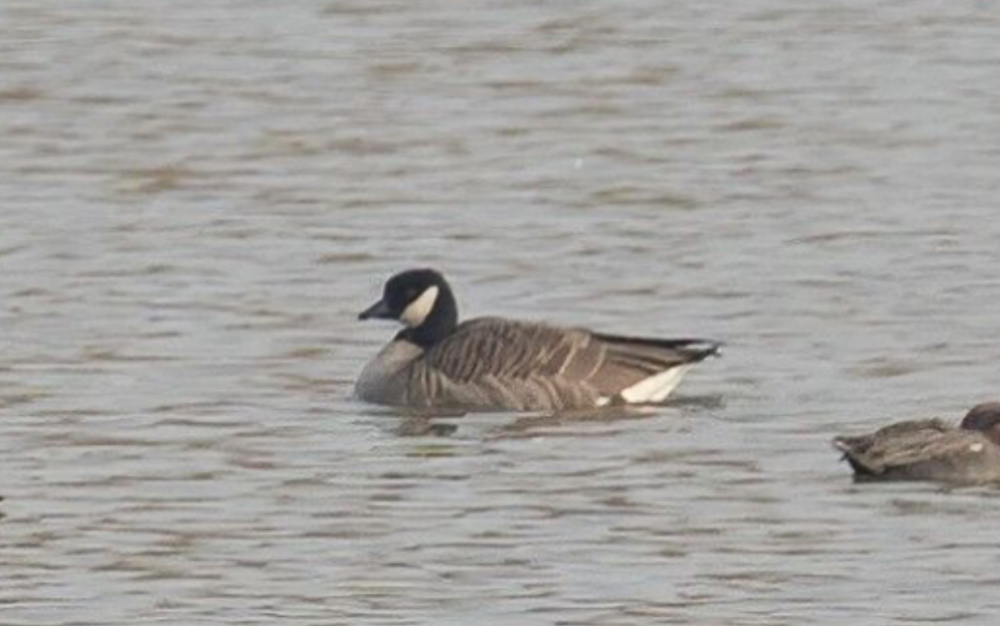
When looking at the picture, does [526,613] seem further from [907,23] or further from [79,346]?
[907,23]

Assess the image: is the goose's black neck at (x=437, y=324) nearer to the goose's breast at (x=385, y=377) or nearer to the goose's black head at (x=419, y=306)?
the goose's black head at (x=419, y=306)

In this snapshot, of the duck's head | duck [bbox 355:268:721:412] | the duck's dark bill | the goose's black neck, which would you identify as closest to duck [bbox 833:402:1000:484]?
the duck's head

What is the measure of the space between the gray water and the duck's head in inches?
21.0

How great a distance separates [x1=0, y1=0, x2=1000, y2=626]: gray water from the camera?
12.8 metres

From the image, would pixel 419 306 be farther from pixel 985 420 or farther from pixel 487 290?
pixel 985 420

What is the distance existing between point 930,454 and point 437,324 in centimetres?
379

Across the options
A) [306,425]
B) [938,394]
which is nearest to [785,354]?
[938,394]

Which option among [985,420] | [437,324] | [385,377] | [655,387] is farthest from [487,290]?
[985,420]

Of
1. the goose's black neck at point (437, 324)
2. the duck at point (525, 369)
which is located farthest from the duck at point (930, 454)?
the goose's black neck at point (437, 324)

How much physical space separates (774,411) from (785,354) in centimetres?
137

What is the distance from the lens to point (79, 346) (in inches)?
711

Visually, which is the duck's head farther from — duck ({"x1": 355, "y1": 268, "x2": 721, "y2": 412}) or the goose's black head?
the goose's black head

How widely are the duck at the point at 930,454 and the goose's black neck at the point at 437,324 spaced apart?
350cm

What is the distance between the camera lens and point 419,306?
1791 centimetres
